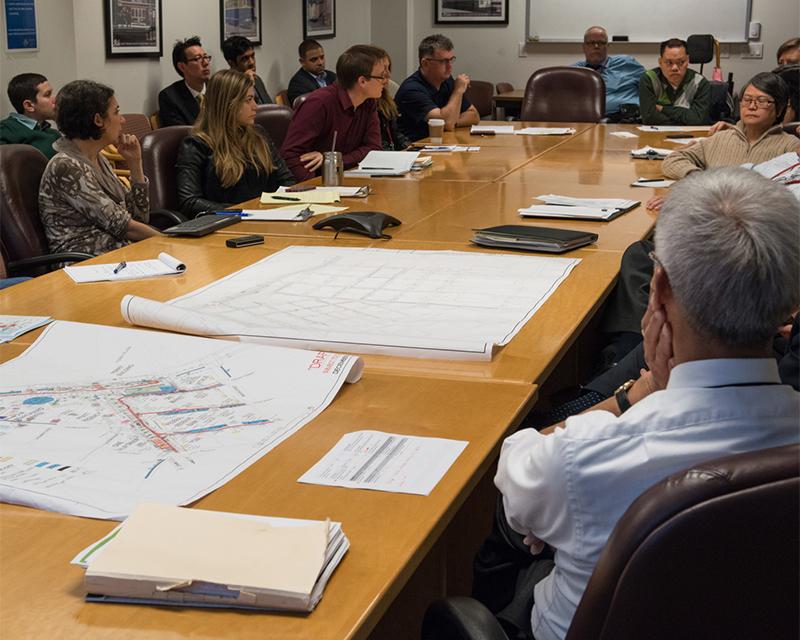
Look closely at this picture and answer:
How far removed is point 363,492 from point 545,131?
16.6 ft

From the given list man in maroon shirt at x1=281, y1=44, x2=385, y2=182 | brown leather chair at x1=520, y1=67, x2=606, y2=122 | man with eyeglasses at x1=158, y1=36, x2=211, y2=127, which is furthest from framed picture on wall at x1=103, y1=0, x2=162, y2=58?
brown leather chair at x1=520, y1=67, x2=606, y2=122

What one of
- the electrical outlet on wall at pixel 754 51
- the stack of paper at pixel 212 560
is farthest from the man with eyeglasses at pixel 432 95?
the stack of paper at pixel 212 560

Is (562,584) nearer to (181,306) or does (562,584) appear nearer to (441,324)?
(441,324)

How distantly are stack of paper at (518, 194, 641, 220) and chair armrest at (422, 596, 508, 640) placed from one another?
7.20 ft

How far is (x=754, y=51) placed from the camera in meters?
9.67

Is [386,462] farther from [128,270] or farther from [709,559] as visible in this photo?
[128,270]

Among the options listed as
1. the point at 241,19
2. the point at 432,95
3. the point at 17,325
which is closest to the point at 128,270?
the point at 17,325

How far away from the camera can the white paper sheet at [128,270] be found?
2623mm

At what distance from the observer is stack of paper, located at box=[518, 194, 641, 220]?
11.1 ft

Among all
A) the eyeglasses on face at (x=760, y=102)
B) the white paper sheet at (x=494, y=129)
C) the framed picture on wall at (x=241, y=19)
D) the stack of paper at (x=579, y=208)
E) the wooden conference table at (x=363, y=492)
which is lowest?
the wooden conference table at (x=363, y=492)

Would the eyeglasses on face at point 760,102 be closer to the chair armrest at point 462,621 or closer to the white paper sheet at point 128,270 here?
the white paper sheet at point 128,270

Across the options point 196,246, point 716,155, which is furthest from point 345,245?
point 716,155

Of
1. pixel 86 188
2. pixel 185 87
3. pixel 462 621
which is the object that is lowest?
pixel 462 621

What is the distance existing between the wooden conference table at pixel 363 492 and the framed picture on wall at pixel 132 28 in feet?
12.3
